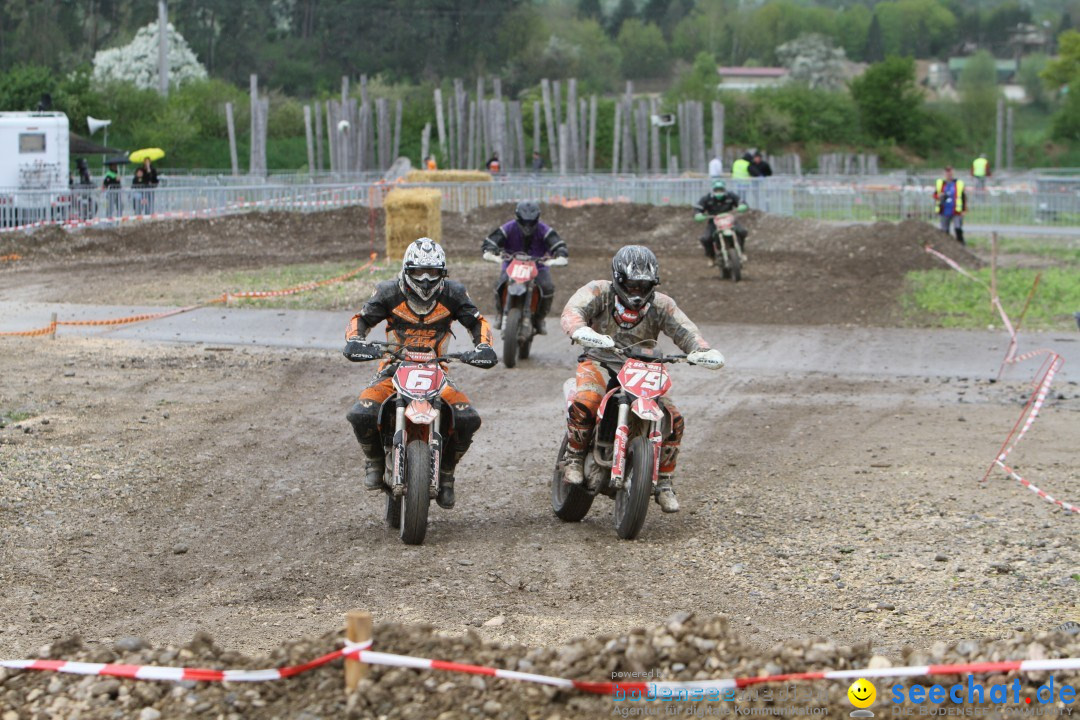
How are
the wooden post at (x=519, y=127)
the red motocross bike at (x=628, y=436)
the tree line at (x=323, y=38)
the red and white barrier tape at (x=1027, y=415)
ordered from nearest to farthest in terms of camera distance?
the red motocross bike at (x=628, y=436) → the red and white barrier tape at (x=1027, y=415) → the wooden post at (x=519, y=127) → the tree line at (x=323, y=38)

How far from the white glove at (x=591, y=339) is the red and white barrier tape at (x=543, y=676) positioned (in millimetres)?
3155

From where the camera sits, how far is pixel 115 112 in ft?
204

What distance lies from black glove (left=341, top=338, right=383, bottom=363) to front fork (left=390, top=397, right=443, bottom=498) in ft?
1.09

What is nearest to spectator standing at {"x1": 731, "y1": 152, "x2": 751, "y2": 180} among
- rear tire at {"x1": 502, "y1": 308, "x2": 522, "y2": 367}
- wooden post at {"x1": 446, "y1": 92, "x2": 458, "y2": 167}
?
rear tire at {"x1": 502, "y1": 308, "x2": 522, "y2": 367}

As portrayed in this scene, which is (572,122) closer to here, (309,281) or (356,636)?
(309,281)

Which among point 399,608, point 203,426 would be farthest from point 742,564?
point 203,426

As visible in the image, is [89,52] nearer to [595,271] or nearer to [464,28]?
[464,28]

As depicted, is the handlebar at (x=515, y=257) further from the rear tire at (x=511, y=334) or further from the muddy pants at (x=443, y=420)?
the muddy pants at (x=443, y=420)

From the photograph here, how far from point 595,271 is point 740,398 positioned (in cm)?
1033

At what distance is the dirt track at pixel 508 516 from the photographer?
700cm

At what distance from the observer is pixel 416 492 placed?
8.18m

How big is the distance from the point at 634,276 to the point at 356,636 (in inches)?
156

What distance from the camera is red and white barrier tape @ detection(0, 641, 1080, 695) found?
5.11m

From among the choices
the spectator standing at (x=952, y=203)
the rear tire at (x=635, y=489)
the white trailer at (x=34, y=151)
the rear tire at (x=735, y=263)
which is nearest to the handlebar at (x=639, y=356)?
the rear tire at (x=635, y=489)
